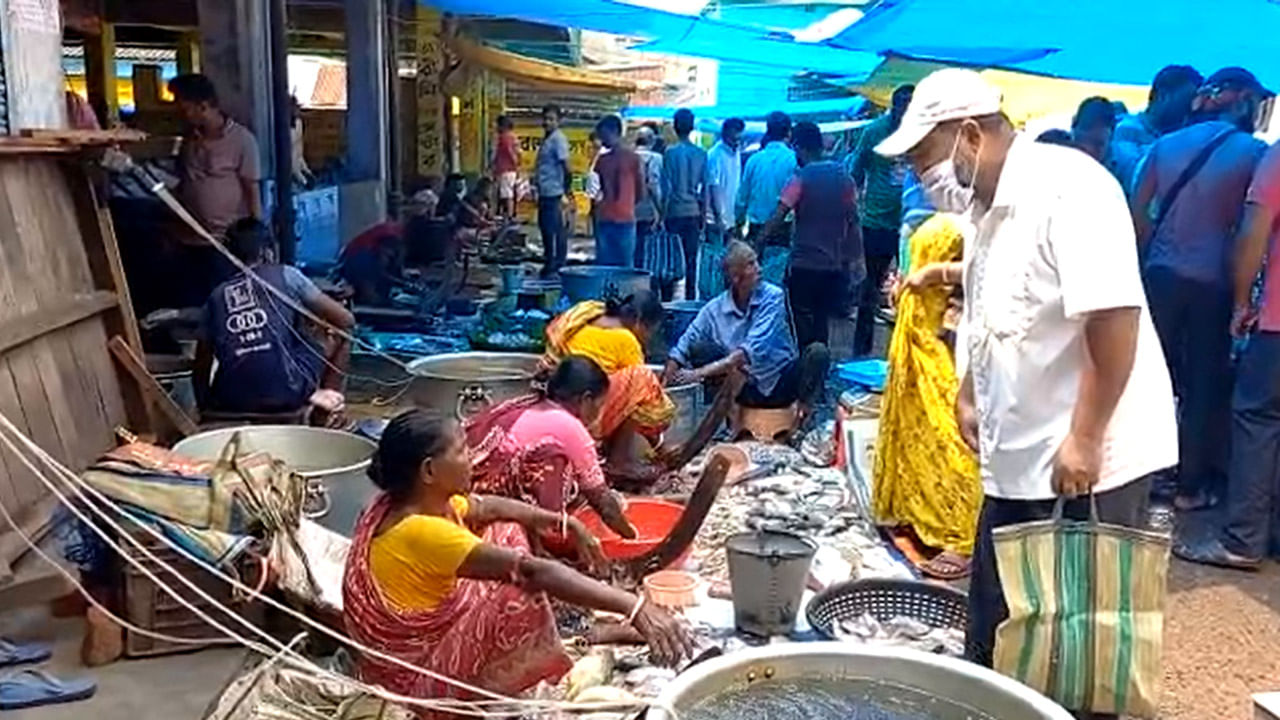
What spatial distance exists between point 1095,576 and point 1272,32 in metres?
5.19

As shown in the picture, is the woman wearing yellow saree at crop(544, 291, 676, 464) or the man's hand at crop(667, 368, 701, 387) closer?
the woman wearing yellow saree at crop(544, 291, 676, 464)

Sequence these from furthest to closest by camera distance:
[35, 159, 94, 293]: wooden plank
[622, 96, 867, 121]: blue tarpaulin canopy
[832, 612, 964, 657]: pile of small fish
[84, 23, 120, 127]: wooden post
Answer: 1. [622, 96, 867, 121]: blue tarpaulin canopy
2. [84, 23, 120, 127]: wooden post
3. [35, 159, 94, 293]: wooden plank
4. [832, 612, 964, 657]: pile of small fish

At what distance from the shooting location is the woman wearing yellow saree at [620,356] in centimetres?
525

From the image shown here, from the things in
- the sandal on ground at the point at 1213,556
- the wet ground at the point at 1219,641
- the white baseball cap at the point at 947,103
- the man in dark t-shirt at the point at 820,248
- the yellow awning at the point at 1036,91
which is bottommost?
the wet ground at the point at 1219,641

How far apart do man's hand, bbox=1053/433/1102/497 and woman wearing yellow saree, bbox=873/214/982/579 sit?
2069 millimetres

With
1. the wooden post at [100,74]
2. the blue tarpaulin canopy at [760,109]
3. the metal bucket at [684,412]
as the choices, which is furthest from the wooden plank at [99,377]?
the blue tarpaulin canopy at [760,109]

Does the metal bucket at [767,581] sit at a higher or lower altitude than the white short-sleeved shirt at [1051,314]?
lower

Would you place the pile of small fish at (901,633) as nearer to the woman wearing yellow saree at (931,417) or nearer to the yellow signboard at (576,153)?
the woman wearing yellow saree at (931,417)

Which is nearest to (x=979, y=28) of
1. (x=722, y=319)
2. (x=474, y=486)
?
(x=722, y=319)

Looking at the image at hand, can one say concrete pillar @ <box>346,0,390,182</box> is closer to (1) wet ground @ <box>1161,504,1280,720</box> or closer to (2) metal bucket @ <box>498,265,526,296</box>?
(2) metal bucket @ <box>498,265,526,296</box>

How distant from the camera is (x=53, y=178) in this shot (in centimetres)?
482

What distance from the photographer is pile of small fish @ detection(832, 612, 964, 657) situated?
4.00 meters

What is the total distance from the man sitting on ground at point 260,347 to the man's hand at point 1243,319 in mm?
3875

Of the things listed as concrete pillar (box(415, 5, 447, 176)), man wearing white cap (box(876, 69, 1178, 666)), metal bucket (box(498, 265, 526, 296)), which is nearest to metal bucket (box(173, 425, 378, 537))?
man wearing white cap (box(876, 69, 1178, 666))
